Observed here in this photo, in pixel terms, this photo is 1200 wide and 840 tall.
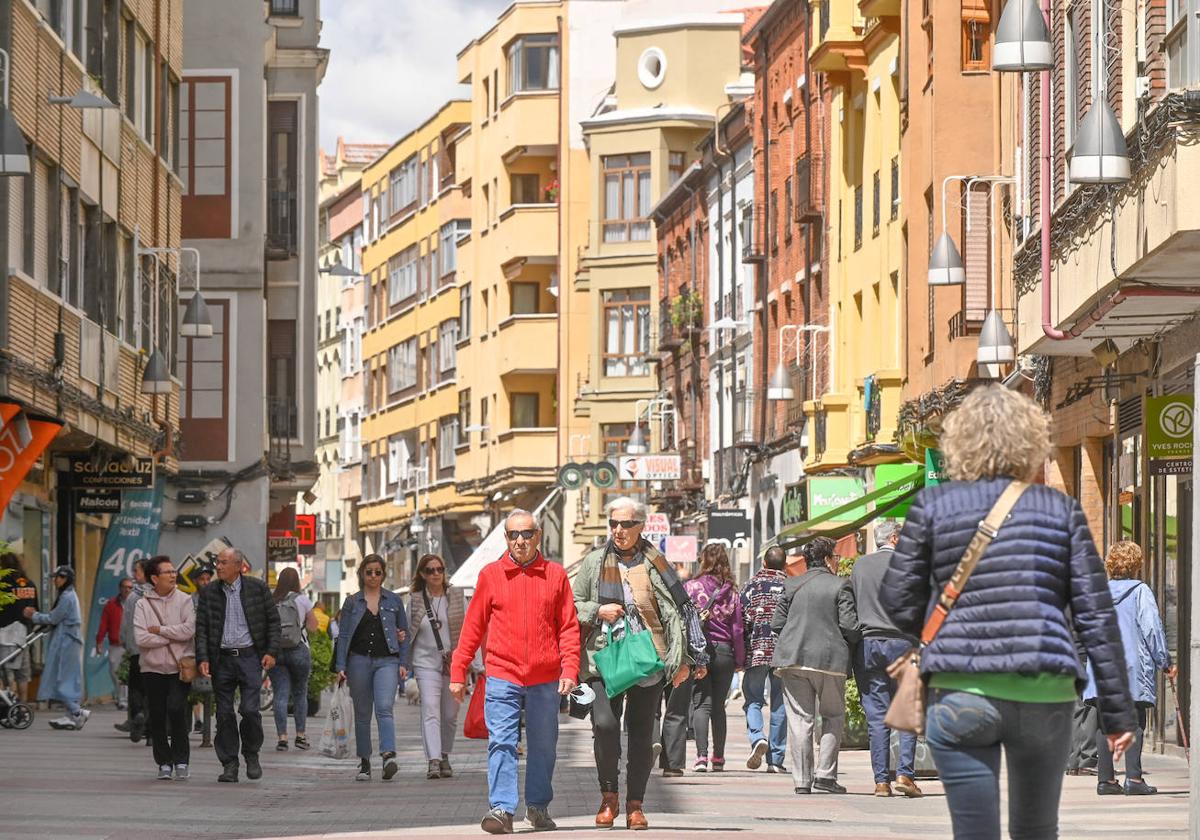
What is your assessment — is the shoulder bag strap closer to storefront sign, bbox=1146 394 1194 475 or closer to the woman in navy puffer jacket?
the woman in navy puffer jacket

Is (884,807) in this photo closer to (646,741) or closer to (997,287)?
(646,741)

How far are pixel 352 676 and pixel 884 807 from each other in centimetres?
503

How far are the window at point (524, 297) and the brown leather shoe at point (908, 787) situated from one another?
6212 cm

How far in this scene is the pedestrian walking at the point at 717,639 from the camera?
21.5 metres

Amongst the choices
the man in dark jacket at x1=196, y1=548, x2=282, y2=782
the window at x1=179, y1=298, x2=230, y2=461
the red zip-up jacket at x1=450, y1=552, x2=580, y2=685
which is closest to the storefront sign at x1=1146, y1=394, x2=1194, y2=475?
the man in dark jacket at x1=196, y1=548, x2=282, y2=782

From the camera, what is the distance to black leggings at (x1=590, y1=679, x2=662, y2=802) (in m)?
15.0

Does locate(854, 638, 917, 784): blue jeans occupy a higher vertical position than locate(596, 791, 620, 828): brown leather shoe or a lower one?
higher

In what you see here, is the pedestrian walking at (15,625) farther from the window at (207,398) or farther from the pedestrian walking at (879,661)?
the window at (207,398)

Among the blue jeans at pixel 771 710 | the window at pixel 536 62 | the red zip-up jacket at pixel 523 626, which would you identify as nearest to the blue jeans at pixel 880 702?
the blue jeans at pixel 771 710

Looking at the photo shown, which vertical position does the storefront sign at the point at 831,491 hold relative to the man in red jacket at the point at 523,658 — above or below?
above

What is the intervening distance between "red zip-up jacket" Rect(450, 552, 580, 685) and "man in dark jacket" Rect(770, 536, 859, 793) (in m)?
4.22

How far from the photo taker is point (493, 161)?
81.2 m

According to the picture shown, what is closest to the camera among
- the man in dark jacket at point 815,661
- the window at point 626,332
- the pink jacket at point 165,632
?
the man in dark jacket at point 815,661

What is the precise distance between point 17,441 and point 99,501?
8.97 m
